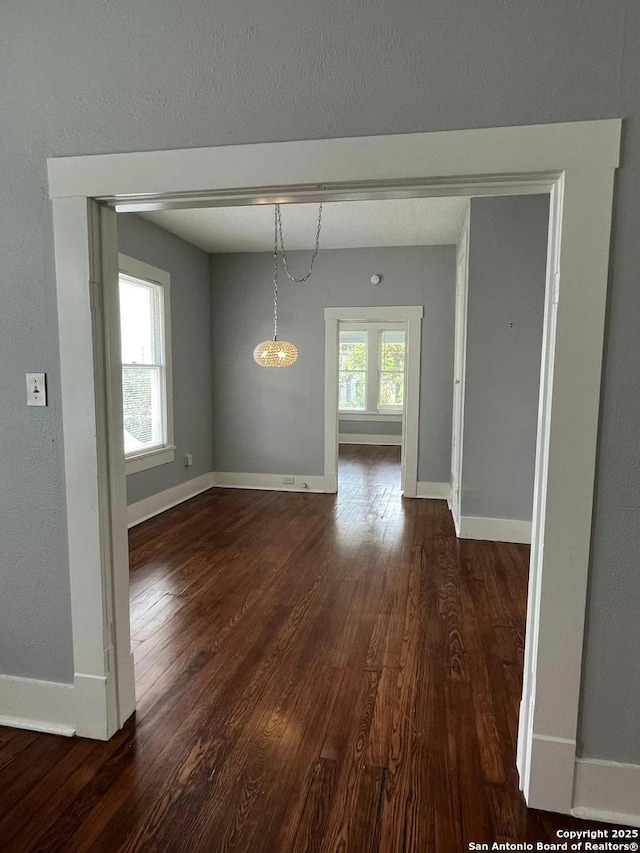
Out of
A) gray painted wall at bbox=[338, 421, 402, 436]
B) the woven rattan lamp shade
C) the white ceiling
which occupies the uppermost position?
the white ceiling

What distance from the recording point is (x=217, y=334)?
231 inches

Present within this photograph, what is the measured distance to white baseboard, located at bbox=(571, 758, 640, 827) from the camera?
1.51 m

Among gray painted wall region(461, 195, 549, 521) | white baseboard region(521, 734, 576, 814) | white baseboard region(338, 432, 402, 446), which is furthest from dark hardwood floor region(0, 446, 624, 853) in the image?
white baseboard region(338, 432, 402, 446)

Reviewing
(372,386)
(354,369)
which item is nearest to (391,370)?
(372,386)

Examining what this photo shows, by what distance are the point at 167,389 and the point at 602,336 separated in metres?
4.22

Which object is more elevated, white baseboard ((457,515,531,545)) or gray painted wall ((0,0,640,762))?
gray painted wall ((0,0,640,762))

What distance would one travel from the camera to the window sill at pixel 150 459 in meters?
4.34

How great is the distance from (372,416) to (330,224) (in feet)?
18.0

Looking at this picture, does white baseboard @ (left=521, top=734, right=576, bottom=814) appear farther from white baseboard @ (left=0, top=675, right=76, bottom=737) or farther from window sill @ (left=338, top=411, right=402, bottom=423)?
window sill @ (left=338, top=411, right=402, bottom=423)

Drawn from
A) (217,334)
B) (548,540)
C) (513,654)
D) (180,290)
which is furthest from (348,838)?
(217,334)

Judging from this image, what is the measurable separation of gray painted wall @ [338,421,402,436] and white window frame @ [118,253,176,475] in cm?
519

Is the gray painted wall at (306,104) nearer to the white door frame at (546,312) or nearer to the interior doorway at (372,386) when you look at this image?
the white door frame at (546,312)

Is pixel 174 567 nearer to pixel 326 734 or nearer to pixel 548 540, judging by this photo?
pixel 326 734

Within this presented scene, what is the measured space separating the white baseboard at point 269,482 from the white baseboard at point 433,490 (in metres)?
1.09
